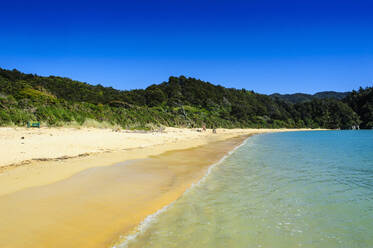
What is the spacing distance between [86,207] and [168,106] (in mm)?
45631

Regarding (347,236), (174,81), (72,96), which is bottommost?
(347,236)

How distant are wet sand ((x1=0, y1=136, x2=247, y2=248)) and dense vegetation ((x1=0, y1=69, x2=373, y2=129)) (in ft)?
36.0

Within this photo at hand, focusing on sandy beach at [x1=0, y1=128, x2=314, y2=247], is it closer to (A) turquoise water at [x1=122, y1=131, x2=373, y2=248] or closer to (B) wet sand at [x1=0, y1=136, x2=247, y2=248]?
(B) wet sand at [x1=0, y1=136, x2=247, y2=248]

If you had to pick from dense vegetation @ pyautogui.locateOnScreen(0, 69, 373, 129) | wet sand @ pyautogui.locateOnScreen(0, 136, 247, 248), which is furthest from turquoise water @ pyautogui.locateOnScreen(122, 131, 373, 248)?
dense vegetation @ pyautogui.locateOnScreen(0, 69, 373, 129)

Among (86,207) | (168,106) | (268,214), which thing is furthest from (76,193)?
(168,106)

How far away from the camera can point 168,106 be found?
48.9 m

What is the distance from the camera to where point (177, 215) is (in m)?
3.52

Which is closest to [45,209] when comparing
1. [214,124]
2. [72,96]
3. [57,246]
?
[57,246]

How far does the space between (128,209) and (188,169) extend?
347 cm

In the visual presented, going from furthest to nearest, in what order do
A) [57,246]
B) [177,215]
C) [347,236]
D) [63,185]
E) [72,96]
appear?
[72,96] < [63,185] < [177,215] < [347,236] < [57,246]

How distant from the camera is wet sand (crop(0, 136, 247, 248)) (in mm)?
2641

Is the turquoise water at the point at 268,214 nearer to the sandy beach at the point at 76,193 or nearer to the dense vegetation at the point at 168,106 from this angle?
the sandy beach at the point at 76,193

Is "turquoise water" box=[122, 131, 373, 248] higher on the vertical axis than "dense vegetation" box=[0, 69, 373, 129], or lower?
lower

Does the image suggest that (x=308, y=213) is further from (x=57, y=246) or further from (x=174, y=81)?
(x=174, y=81)
